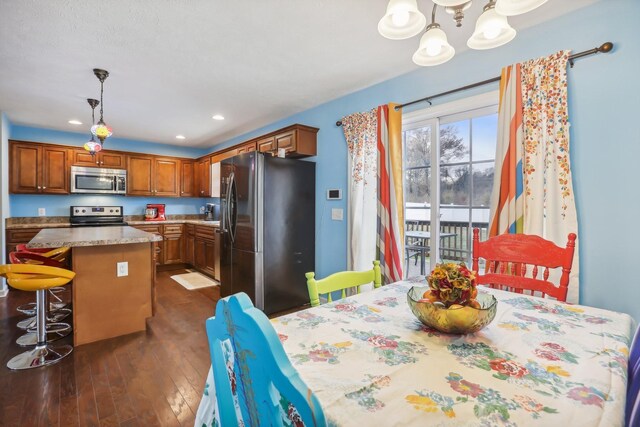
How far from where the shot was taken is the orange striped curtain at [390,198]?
267 cm

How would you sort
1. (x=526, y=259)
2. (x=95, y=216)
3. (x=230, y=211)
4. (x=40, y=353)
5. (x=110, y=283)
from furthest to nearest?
(x=95, y=216), (x=230, y=211), (x=110, y=283), (x=40, y=353), (x=526, y=259)

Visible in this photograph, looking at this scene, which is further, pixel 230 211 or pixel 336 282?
pixel 230 211

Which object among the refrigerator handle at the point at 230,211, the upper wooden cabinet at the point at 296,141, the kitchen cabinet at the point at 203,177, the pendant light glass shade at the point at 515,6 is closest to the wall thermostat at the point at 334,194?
the upper wooden cabinet at the point at 296,141

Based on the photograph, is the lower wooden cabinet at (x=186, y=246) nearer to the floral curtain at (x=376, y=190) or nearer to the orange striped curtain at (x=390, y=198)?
the floral curtain at (x=376, y=190)

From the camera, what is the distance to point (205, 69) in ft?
8.69

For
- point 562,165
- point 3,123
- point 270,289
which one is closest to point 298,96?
point 270,289

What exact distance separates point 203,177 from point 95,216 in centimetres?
187

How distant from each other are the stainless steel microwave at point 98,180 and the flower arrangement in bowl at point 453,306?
5669 mm

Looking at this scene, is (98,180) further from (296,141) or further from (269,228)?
(296,141)

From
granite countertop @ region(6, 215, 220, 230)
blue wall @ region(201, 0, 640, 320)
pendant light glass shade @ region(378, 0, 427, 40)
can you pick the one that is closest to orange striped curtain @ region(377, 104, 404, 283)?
blue wall @ region(201, 0, 640, 320)

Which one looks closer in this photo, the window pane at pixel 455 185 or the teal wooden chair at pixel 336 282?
the teal wooden chair at pixel 336 282

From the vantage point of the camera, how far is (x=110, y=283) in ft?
8.85

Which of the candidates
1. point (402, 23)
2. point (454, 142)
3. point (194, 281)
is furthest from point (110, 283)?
point (454, 142)

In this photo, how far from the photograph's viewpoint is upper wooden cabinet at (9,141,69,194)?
439 centimetres
